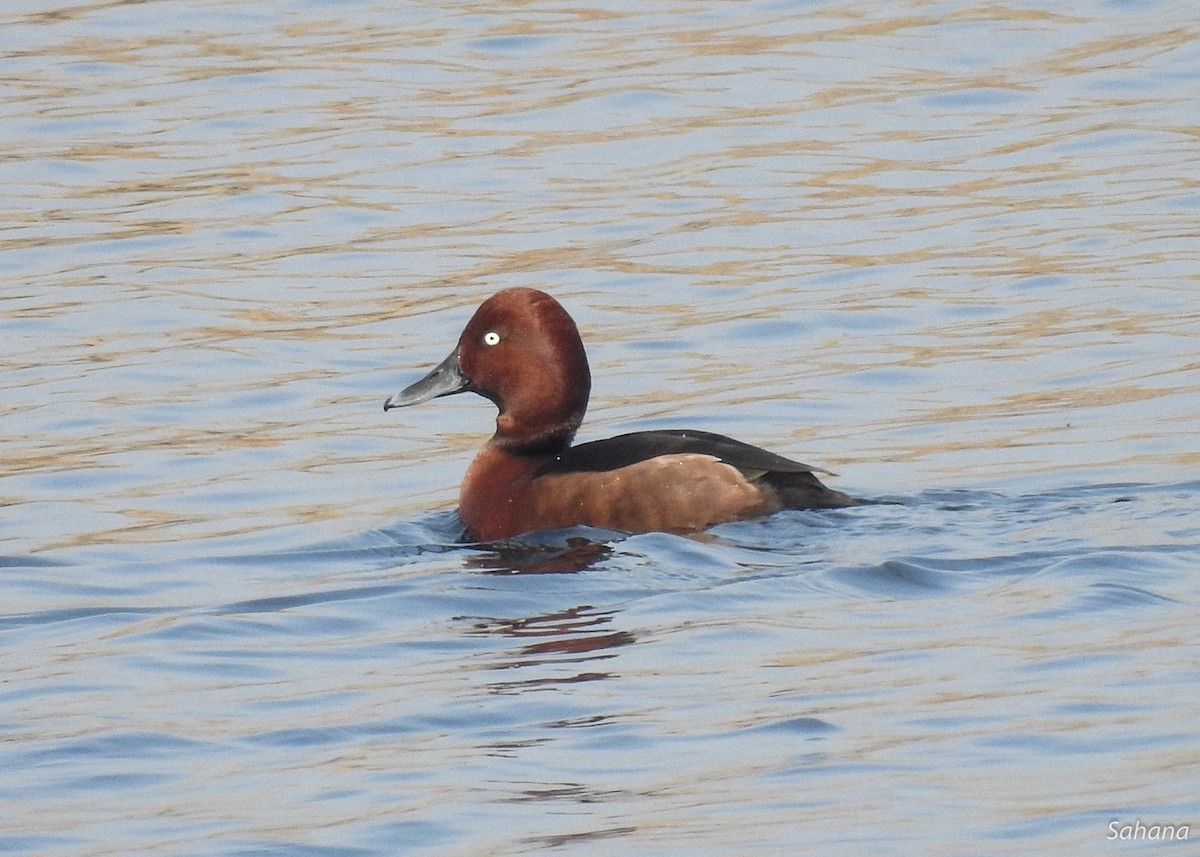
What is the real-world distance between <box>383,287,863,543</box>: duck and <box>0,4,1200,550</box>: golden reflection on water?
0.51m

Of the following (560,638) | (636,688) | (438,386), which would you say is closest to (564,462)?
(438,386)

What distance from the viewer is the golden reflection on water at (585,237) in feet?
30.9

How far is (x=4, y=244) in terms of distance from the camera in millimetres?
12773

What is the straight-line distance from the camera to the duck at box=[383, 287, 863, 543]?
25.3 ft

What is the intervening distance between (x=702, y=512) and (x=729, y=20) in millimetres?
9655

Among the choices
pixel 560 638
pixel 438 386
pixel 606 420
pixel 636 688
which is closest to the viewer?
pixel 636 688

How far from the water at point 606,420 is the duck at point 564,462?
0.16 meters

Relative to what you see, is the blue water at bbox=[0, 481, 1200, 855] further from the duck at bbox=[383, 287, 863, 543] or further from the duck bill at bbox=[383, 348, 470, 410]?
the duck bill at bbox=[383, 348, 470, 410]

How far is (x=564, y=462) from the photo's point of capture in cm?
809

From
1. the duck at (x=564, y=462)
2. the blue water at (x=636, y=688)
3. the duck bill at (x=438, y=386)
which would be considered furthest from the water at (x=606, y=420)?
the duck bill at (x=438, y=386)

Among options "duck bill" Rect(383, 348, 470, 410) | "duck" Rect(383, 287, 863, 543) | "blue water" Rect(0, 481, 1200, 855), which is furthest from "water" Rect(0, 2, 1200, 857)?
"duck bill" Rect(383, 348, 470, 410)

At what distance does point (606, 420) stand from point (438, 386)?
1.39 meters

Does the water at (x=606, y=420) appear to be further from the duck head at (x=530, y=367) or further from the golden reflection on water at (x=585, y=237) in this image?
the duck head at (x=530, y=367)
